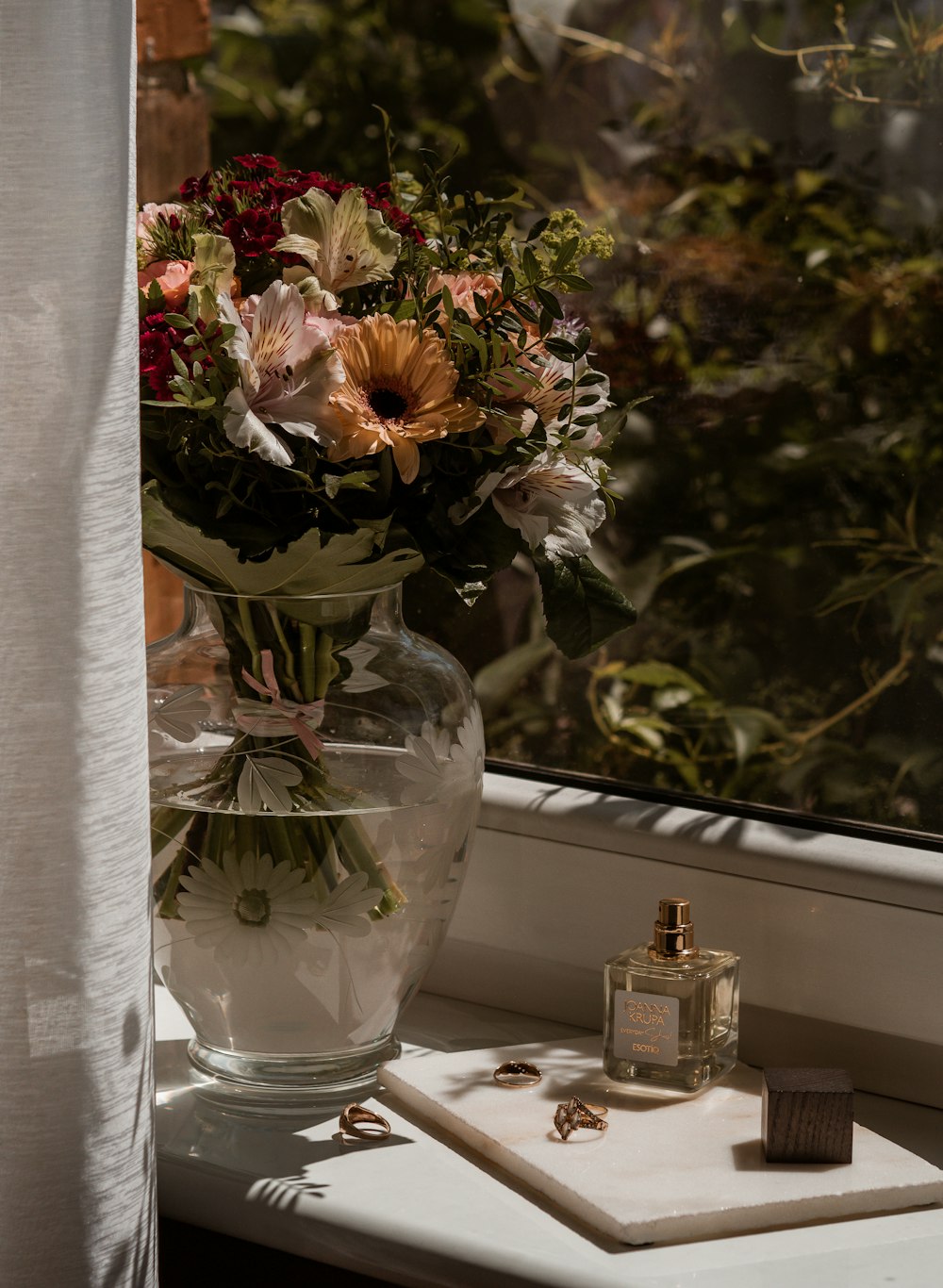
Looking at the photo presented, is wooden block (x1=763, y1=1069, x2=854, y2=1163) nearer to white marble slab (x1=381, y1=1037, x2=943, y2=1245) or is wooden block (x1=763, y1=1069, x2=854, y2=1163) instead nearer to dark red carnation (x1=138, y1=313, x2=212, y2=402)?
white marble slab (x1=381, y1=1037, x2=943, y2=1245)

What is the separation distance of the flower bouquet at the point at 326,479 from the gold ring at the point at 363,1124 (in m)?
0.10

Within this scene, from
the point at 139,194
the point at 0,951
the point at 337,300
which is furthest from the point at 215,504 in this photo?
the point at 139,194

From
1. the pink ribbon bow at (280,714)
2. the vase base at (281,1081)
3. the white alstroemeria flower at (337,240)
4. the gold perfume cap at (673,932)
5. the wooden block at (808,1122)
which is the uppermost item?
the white alstroemeria flower at (337,240)

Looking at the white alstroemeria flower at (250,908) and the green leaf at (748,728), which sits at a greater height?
the green leaf at (748,728)

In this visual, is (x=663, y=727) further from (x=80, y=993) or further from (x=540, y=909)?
(x=80, y=993)

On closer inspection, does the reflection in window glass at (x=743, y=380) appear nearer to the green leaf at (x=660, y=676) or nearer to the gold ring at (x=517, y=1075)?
the green leaf at (x=660, y=676)

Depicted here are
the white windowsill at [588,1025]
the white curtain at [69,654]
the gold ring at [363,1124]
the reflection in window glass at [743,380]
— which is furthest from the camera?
the reflection in window glass at [743,380]

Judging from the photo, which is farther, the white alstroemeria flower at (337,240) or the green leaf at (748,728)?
the green leaf at (748,728)

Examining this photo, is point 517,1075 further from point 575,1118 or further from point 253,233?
point 253,233

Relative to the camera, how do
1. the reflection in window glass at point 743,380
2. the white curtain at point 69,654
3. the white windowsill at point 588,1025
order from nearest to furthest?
the white curtain at point 69,654 → the white windowsill at point 588,1025 → the reflection in window glass at point 743,380

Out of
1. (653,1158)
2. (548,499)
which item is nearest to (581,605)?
(548,499)

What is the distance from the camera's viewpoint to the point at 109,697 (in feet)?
1.96

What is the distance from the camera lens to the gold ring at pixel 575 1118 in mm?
776

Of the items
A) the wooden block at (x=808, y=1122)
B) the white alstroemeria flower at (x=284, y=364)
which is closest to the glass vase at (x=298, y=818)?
the white alstroemeria flower at (x=284, y=364)
